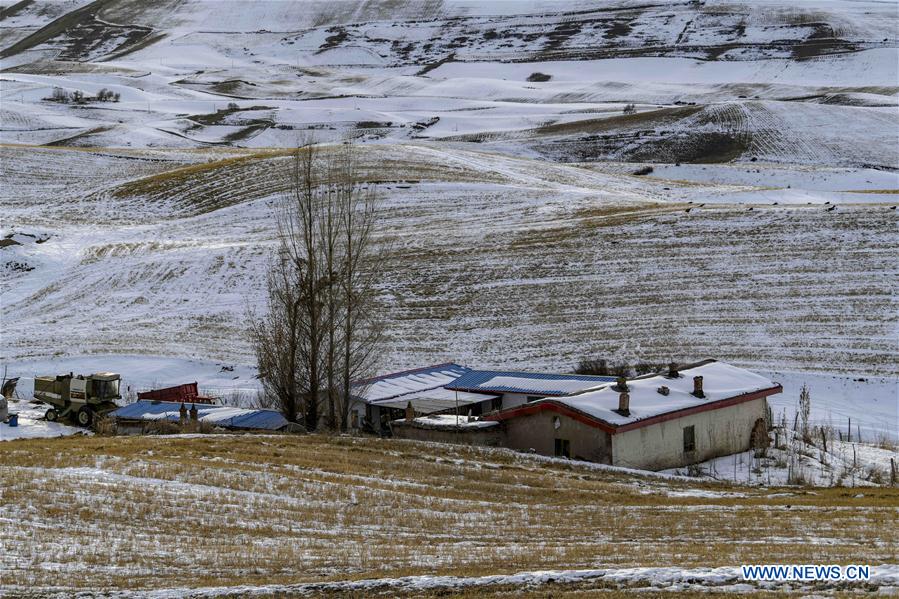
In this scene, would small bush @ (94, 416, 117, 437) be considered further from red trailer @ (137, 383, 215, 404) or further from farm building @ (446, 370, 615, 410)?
farm building @ (446, 370, 615, 410)

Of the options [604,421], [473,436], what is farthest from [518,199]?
[604,421]

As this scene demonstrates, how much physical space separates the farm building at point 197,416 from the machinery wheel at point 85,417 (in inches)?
43.1

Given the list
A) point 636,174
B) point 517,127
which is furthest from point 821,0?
point 636,174

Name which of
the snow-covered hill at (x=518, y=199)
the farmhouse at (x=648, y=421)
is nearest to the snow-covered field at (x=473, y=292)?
the snow-covered hill at (x=518, y=199)

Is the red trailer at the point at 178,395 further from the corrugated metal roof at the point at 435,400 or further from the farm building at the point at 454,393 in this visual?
the corrugated metal roof at the point at 435,400

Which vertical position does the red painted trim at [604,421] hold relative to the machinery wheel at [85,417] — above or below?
above

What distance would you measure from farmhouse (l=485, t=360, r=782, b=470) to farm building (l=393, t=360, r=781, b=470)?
3 centimetres

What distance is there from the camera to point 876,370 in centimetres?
3872

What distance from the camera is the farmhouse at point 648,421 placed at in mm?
28859

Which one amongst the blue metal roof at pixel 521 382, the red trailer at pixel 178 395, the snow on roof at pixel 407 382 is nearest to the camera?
the blue metal roof at pixel 521 382

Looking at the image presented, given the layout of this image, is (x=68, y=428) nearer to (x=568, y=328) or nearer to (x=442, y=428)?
(x=442, y=428)

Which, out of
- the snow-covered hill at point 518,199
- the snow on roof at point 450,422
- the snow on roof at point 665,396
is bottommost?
the snow on roof at point 450,422

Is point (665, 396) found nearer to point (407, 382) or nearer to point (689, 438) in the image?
point (689, 438)

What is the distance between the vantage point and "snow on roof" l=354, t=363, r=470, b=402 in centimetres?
3709
